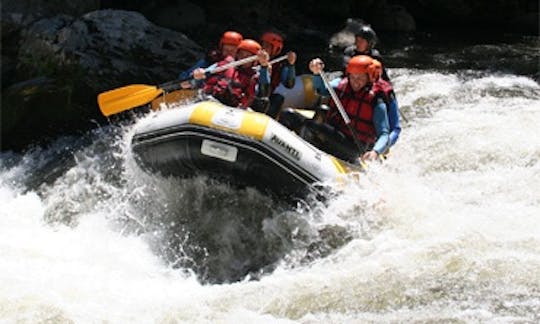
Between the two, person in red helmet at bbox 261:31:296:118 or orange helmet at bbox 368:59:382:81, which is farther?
person in red helmet at bbox 261:31:296:118

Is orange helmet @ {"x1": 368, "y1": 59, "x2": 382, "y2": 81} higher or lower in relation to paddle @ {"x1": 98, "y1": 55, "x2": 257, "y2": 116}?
higher

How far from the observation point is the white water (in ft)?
13.7

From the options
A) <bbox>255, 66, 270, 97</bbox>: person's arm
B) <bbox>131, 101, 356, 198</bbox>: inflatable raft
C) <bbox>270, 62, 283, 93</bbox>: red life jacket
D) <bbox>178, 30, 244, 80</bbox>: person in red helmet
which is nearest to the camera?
<bbox>131, 101, 356, 198</bbox>: inflatable raft

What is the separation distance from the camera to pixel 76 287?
4.66m

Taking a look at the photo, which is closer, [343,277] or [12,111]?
[343,277]

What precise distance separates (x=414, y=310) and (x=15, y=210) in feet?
12.6

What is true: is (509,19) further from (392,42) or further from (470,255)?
(470,255)

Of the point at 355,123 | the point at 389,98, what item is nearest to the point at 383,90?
the point at 389,98

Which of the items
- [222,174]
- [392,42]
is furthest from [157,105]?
[392,42]

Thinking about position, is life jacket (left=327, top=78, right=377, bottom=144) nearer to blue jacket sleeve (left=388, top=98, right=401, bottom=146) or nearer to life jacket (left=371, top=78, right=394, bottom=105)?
life jacket (left=371, top=78, right=394, bottom=105)

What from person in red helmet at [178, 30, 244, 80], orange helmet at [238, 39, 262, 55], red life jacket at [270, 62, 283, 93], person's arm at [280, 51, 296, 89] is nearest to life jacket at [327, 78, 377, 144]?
person's arm at [280, 51, 296, 89]

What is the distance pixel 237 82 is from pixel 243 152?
5.94 ft

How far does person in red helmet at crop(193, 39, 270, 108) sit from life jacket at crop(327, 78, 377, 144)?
2.71 ft

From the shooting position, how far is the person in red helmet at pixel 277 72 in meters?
6.52
